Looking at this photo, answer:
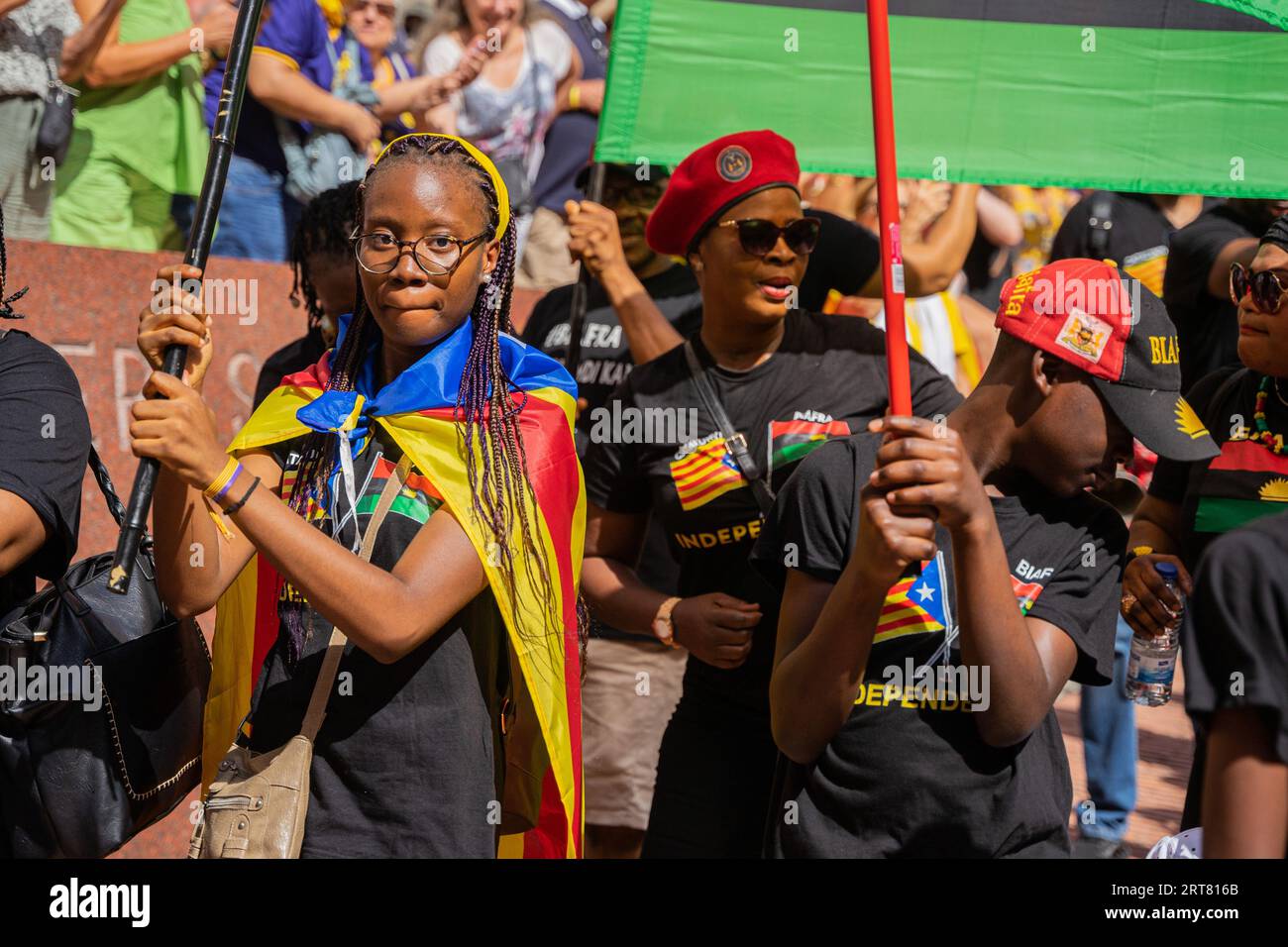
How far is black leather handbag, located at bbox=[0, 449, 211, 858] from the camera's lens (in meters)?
2.93

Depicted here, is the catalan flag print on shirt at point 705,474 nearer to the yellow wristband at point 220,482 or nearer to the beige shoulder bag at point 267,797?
the beige shoulder bag at point 267,797

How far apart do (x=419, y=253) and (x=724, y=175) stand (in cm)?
135

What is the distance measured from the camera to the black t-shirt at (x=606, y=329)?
16.3 ft

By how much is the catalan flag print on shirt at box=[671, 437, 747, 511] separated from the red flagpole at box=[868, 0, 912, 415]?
1181 mm

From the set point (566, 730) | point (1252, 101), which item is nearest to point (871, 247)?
point (1252, 101)

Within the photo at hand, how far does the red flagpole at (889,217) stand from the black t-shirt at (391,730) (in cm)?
92

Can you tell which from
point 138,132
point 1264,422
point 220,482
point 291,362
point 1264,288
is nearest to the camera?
point 220,482

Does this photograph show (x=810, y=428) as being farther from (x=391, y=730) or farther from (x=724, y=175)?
(x=391, y=730)

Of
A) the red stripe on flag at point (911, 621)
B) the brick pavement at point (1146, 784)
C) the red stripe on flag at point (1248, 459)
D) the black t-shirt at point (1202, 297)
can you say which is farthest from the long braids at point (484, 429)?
the brick pavement at point (1146, 784)

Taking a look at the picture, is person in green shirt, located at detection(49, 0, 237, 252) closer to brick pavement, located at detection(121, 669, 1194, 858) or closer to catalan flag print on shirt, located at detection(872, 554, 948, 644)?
brick pavement, located at detection(121, 669, 1194, 858)

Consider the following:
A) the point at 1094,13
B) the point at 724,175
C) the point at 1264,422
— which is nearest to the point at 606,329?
the point at 724,175

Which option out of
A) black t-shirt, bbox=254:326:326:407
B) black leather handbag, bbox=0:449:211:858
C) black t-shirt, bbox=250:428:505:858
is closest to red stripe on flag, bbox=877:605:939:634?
black t-shirt, bbox=250:428:505:858

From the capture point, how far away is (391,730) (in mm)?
2770
